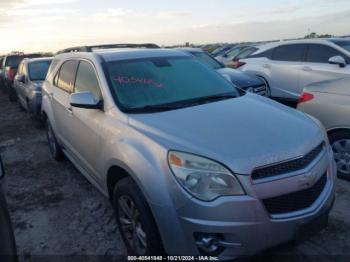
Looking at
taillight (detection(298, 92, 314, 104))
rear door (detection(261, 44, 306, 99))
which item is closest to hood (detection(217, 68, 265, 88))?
rear door (detection(261, 44, 306, 99))

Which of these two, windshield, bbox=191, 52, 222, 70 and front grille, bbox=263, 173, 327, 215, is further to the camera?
windshield, bbox=191, 52, 222, 70

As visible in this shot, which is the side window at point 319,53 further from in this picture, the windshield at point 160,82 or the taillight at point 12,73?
the taillight at point 12,73

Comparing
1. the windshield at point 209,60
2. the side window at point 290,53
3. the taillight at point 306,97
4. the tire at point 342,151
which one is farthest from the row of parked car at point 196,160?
the windshield at point 209,60

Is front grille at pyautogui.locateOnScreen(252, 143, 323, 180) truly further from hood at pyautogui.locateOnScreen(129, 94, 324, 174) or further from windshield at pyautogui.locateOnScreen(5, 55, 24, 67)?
windshield at pyautogui.locateOnScreen(5, 55, 24, 67)

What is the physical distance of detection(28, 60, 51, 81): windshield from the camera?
983 centimetres

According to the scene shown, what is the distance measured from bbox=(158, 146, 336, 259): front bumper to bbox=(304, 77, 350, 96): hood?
2.42 metres

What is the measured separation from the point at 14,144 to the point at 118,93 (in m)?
4.88

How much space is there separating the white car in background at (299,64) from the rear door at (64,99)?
16.5 feet

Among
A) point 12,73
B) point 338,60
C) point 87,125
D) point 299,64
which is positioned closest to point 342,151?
point 87,125

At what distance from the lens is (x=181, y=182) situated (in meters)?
2.58

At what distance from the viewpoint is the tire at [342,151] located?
4.54 meters

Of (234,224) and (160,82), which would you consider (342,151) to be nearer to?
(160,82)

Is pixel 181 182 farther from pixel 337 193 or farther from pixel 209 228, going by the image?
pixel 337 193

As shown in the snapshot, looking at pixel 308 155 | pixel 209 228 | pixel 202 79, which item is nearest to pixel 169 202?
pixel 209 228
